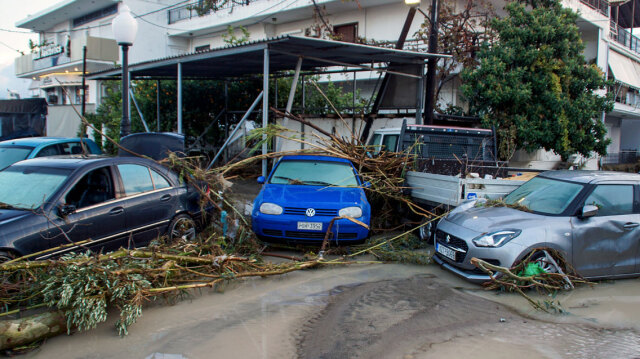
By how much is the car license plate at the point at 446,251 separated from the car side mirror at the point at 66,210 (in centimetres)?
473

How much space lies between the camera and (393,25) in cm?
1981

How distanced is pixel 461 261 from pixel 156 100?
14733 mm

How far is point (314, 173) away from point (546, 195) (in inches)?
145

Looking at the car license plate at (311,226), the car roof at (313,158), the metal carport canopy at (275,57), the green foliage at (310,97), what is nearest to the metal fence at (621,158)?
the green foliage at (310,97)

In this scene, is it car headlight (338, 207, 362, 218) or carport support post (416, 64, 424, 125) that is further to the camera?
carport support post (416, 64, 424, 125)

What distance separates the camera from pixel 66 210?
519 centimetres

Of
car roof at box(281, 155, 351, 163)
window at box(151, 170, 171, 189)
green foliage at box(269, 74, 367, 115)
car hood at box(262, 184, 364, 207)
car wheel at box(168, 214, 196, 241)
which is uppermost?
green foliage at box(269, 74, 367, 115)

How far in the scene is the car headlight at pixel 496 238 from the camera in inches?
216

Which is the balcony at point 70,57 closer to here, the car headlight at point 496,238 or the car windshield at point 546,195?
the car windshield at point 546,195

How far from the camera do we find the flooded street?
3.91 metres

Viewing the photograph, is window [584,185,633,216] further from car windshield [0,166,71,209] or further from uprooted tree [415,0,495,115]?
uprooted tree [415,0,495,115]

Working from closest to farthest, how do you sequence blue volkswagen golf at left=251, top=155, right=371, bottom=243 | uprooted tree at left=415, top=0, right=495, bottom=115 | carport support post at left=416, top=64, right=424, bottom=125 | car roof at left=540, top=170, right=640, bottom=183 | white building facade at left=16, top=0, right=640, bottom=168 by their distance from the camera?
car roof at left=540, top=170, right=640, bottom=183 → blue volkswagen golf at left=251, top=155, right=371, bottom=243 → carport support post at left=416, top=64, right=424, bottom=125 → uprooted tree at left=415, top=0, right=495, bottom=115 → white building facade at left=16, top=0, right=640, bottom=168

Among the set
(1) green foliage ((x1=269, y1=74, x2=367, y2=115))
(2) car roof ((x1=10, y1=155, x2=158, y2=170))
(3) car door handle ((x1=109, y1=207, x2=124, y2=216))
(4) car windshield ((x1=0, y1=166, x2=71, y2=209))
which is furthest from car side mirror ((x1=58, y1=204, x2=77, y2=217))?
(1) green foliage ((x1=269, y1=74, x2=367, y2=115))

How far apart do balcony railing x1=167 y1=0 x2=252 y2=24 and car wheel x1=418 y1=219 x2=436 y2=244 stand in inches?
763
